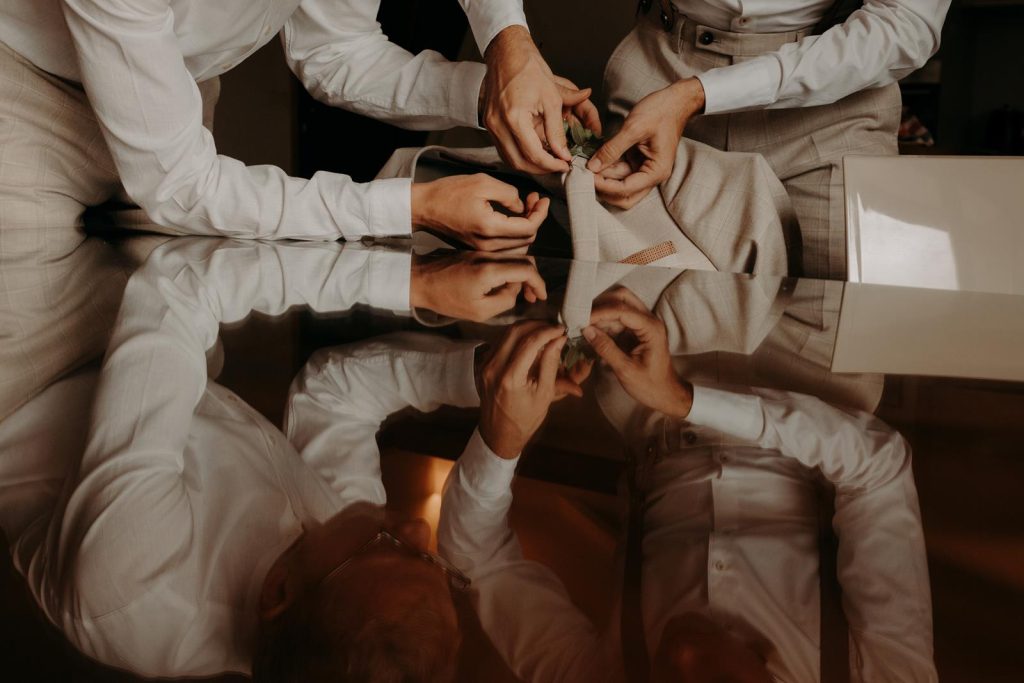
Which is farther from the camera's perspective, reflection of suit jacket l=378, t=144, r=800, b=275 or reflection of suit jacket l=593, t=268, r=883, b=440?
reflection of suit jacket l=378, t=144, r=800, b=275

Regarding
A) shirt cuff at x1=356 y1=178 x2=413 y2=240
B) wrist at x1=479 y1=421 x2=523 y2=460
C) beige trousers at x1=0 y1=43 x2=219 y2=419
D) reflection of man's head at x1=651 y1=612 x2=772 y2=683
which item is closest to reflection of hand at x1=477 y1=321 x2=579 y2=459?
wrist at x1=479 y1=421 x2=523 y2=460

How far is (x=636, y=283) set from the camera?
2.47ft

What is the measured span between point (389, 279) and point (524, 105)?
1.37 ft

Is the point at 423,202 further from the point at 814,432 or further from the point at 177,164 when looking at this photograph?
the point at 814,432

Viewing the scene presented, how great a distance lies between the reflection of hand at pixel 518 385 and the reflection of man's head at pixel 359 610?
0.26ft

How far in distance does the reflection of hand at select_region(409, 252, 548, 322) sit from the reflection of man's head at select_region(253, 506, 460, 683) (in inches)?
12.9

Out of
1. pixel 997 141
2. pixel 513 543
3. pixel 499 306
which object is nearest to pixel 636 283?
pixel 499 306

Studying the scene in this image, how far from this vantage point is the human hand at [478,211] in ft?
3.07

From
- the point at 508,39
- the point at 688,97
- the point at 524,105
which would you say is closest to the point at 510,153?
the point at 524,105

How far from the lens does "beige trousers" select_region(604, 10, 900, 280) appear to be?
1.31 metres

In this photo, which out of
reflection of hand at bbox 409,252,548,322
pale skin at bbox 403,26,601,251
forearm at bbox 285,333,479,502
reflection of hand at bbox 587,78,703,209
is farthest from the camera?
reflection of hand at bbox 587,78,703,209

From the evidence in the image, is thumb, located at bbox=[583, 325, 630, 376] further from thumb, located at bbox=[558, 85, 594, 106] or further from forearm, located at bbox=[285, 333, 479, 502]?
thumb, located at bbox=[558, 85, 594, 106]

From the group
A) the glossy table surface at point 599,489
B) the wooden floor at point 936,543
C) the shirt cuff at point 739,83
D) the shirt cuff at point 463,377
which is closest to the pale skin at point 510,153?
the shirt cuff at point 739,83

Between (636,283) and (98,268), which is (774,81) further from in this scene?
(98,268)
